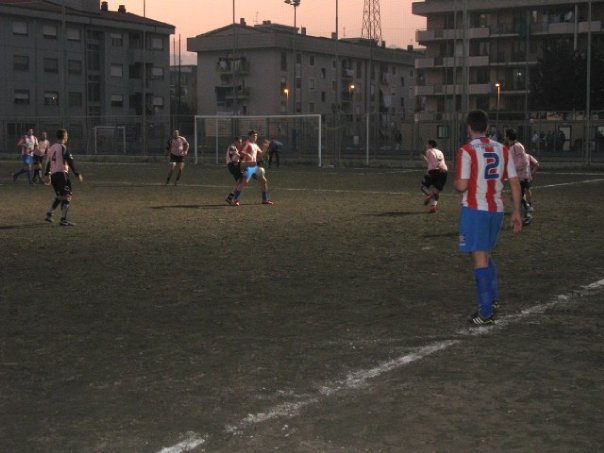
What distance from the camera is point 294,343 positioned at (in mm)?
7242

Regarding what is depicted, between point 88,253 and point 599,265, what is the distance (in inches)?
280

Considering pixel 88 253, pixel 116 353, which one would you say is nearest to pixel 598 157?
pixel 88 253

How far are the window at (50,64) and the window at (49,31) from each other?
6.76 ft

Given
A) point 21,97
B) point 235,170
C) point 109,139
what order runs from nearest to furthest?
point 235,170, point 109,139, point 21,97

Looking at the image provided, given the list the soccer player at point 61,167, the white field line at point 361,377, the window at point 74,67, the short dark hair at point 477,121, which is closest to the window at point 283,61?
the window at point 74,67

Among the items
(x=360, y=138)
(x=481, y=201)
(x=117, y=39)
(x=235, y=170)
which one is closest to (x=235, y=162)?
(x=235, y=170)

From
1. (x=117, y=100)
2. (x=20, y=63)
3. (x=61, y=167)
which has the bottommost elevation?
(x=61, y=167)

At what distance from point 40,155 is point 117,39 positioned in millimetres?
58692

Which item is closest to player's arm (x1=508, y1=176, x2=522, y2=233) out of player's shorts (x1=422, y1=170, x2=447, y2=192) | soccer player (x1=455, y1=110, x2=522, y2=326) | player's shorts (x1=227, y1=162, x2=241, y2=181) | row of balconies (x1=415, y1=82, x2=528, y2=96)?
soccer player (x1=455, y1=110, x2=522, y2=326)

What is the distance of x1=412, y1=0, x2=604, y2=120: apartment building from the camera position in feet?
A: 268

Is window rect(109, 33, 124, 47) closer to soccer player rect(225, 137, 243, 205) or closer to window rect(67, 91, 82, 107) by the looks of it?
window rect(67, 91, 82, 107)

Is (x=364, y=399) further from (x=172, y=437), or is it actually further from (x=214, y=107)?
(x=214, y=107)

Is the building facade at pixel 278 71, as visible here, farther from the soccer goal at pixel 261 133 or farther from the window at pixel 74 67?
the soccer goal at pixel 261 133

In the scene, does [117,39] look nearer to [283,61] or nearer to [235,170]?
[283,61]
